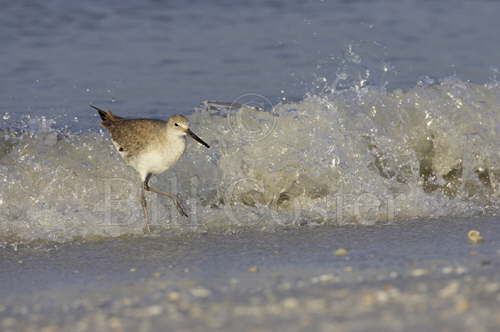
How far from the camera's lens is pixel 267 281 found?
4.55 meters

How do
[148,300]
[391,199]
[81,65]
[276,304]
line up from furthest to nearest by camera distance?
[81,65] → [391,199] → [148,300] → [276,304]

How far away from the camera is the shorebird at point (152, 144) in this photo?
637 centimetres

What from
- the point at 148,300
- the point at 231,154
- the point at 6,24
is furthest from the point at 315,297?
the point at 6,24

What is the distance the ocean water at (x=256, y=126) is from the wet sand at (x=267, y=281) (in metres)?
0.40

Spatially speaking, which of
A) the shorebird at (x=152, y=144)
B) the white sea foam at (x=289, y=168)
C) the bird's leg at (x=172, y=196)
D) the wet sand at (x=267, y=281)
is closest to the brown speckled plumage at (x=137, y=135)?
the shorebird at (x=152, y=144)

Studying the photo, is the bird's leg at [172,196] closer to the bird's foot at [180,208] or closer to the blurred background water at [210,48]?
the bird's foot at [180,208]

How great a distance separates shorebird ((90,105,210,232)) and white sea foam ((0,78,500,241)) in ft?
1.03

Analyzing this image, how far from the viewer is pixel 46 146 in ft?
24.3

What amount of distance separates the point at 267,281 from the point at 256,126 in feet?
10.0

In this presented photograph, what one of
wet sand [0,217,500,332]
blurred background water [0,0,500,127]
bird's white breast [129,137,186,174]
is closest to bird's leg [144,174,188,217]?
bird's white breast [129,137,186,174]

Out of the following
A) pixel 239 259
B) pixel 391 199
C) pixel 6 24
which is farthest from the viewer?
pixel 6 24

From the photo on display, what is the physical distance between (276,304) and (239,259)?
124 centimetres

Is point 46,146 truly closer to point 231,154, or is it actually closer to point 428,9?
point 231,154

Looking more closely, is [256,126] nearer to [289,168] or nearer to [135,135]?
[289,168]
